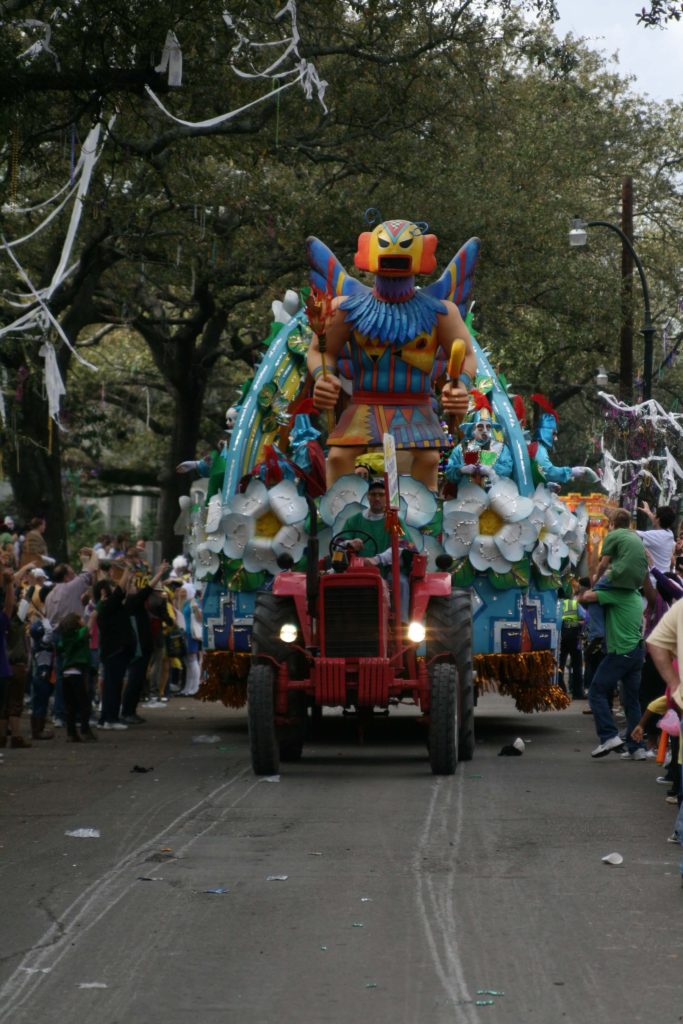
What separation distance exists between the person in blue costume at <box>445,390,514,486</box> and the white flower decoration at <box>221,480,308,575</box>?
1424mm

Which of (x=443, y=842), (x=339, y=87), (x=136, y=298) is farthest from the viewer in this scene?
(x=136, y=298)

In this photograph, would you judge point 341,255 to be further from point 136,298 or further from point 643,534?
point 643,534

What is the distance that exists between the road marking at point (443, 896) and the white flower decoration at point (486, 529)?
3.58m

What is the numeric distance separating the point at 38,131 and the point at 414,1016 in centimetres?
1091

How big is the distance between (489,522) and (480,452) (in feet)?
2.74

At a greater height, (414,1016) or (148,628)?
(148,628)

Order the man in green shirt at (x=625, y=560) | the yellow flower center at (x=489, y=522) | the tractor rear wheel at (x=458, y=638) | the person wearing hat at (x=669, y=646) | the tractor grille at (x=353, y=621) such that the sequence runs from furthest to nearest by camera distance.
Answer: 1. the yellow flower center at (x=489, y=522)
2. the man in green shirt at (x=625, y=560)
3. the tractor rear wheel at (x=458, y=638)
4. the tractor grille at (x=353, y=621)
5. the person wearing hat at (x=669, y=646)

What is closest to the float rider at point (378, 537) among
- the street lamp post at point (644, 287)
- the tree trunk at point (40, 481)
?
the tree trunk at point (40, 481)

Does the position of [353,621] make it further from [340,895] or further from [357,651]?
[340,895]

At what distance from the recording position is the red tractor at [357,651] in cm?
1280

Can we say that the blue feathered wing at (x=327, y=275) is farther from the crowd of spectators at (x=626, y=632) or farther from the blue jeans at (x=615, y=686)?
the blue jeans at (x=615, y=686)

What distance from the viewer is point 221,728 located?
58.9 feet

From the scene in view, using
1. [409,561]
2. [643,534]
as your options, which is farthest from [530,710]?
[409,561]

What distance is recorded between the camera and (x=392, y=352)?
15.6 metres
